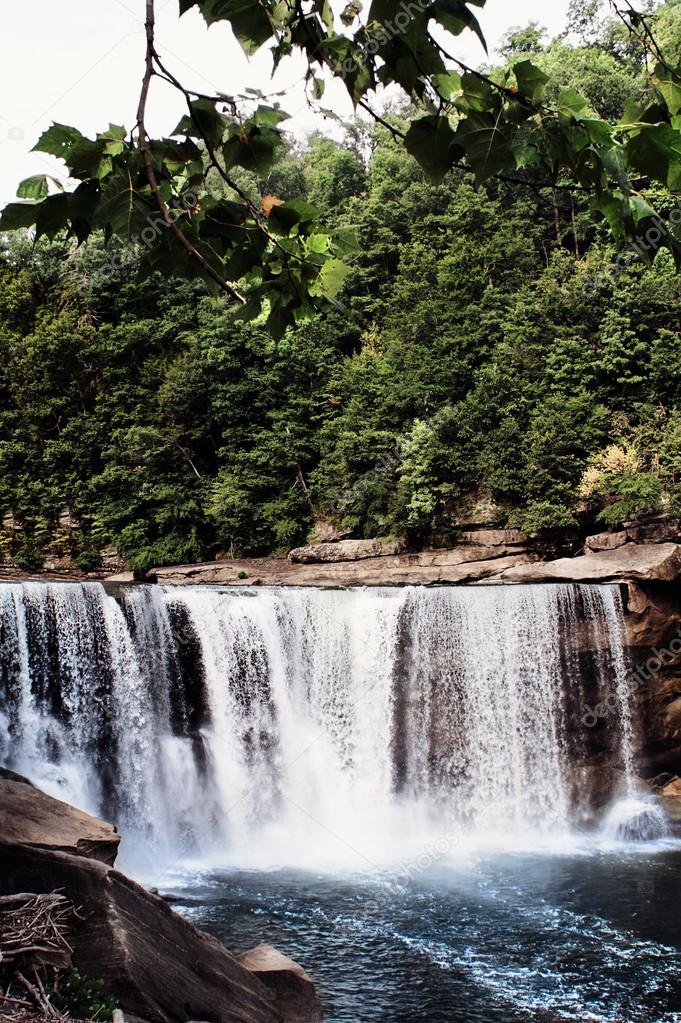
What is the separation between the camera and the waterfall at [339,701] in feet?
41.0

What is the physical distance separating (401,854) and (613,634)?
15.0ft

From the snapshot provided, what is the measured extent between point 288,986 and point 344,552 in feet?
44.8

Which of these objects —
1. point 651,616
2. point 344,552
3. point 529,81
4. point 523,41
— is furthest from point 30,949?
point 523,41

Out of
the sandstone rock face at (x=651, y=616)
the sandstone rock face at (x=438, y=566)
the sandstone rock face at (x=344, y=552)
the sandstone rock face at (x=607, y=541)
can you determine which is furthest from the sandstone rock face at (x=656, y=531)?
the sandstone rock face at (x=344, y=552)

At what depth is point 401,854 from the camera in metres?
11.9

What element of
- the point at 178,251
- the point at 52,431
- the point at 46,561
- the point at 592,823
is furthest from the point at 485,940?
the point at 52,431

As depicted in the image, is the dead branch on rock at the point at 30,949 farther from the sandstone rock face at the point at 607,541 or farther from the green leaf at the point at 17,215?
the sandstone rock face at the point at 607,541

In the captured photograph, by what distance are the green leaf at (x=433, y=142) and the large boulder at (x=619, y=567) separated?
1268 centimetres

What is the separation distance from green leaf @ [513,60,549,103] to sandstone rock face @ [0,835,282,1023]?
450 centimetres

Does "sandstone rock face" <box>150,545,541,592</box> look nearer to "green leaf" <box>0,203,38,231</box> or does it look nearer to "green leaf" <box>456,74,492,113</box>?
"green leaf" <box>0,203,38,231</box>

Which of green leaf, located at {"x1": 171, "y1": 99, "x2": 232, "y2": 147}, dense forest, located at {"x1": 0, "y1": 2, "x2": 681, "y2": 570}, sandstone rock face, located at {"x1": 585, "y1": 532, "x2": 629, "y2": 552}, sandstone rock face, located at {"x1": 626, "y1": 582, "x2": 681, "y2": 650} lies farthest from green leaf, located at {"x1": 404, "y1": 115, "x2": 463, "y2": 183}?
dense forest, located at {"x1": 0, "y1": 2, "x2": 681, "y2": 570}

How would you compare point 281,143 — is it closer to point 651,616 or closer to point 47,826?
point 47,826

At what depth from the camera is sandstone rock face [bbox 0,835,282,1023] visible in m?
4.66

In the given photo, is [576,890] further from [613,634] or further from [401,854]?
[613,634]
